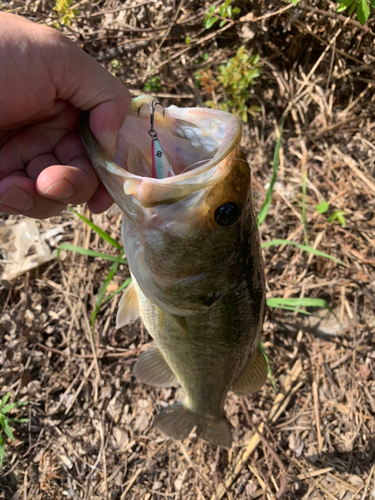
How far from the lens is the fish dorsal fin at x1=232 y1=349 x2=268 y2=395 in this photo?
1979 mm

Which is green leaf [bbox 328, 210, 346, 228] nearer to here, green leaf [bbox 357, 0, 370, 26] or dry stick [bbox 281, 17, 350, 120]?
dry stick [bbox 281, 17, 350, 120]

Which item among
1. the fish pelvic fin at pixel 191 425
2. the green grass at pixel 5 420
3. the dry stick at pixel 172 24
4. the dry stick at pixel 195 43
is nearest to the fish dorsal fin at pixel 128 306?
the fish pelvic fin at pixel 191 425

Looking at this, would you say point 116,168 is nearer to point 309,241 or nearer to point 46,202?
point 46,202

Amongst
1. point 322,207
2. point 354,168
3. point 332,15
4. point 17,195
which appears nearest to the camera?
point 17,195

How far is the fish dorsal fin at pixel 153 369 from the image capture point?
2.25 m

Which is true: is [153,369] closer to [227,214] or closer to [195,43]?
[227,214]

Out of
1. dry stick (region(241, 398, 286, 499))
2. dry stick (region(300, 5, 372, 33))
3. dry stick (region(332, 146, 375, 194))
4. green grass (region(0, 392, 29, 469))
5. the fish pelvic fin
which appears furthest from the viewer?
dry stick (region(332, 146, 375, 194))

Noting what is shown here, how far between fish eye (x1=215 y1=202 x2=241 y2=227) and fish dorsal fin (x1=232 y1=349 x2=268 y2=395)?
0.97 meters

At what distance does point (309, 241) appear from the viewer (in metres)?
3.25

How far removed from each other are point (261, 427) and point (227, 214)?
87.9 inches

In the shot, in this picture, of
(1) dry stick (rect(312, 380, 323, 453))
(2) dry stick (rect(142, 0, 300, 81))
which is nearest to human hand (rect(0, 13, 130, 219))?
(2) dry stick (rect(142, 0, 300, 81))

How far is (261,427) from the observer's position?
2811mm

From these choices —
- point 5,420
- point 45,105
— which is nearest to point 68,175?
point 45,105

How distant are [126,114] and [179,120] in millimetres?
249
